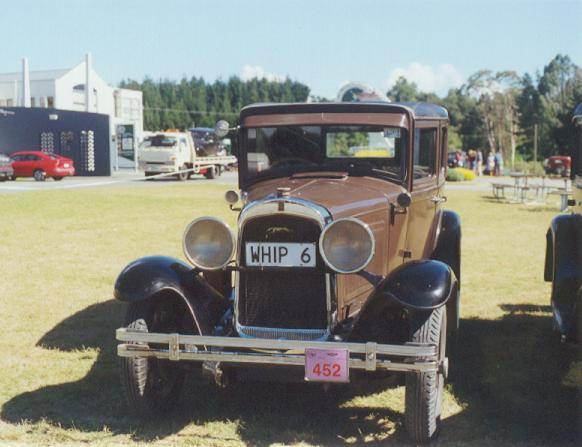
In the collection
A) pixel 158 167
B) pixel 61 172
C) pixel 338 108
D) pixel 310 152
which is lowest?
pixel 61 172

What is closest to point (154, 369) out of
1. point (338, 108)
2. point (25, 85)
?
point (338, 108)

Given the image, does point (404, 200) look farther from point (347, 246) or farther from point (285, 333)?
point (285, 333)

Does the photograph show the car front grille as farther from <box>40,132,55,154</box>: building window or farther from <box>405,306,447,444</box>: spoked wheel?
<box>40,132,55,154</box>: building window

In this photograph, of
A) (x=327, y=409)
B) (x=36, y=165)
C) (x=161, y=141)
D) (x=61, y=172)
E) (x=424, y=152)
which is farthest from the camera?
(x=161, y=141)

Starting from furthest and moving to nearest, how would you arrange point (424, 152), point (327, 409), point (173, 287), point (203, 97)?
point (203, 97) < point (424, 152) < point (327, 409) < point (173, 287)

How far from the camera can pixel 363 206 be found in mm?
4617

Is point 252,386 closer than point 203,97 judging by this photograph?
Yes

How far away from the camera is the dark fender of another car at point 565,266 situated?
17.7 feet

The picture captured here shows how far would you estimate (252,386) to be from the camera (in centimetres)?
516

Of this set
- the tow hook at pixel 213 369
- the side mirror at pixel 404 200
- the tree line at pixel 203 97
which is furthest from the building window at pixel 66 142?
the tree line at pixel 203 97

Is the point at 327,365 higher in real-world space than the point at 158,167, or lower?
lower

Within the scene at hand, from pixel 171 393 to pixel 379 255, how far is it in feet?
5.52

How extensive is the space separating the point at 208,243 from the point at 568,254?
3083mm

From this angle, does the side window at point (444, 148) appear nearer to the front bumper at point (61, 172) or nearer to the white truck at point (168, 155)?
the white truck at point (168, 155)
